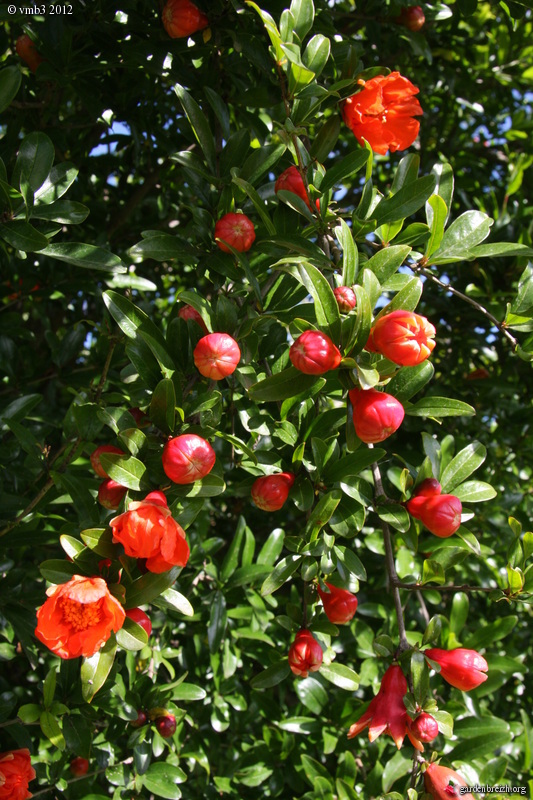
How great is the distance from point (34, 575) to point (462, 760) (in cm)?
100

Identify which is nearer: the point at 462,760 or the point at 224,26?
the point at 224,26

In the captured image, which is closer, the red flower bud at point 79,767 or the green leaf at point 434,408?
the green leaf at point 434,408

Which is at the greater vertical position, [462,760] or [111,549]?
[111,549]

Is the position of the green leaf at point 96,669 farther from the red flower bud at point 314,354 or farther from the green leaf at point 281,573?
the red flower bud at point 314,354

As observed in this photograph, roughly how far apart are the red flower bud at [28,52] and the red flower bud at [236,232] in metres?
0.74

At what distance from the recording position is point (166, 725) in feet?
4.16

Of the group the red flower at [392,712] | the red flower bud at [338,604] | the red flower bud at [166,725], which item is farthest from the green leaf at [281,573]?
the red flower bud at [166,725]

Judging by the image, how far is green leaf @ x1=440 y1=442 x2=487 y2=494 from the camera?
1.12m

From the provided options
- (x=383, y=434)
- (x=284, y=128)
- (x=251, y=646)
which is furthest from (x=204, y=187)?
(x=251, y=646)

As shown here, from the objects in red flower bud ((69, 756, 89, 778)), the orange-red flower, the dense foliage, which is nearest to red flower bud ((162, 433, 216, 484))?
the dense foliage

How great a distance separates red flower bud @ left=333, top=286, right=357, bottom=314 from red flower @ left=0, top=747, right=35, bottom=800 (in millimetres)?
884

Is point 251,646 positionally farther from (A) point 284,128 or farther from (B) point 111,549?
(A) point 284,128

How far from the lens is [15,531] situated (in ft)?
4.29

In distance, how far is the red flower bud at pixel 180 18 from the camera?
1178 mm
